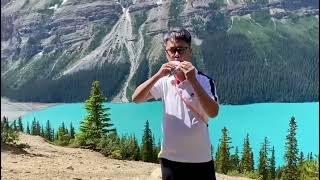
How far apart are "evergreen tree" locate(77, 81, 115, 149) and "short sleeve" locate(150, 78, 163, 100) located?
38.2ft

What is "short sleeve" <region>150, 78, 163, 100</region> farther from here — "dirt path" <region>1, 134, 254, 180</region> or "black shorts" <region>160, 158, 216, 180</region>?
"dirt path" <region>1, 134, 254, 180</region>

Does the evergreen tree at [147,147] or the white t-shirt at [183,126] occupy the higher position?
the white t-shirt at [183,126]

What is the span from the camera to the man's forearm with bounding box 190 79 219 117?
343 cm

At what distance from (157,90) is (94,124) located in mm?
13646

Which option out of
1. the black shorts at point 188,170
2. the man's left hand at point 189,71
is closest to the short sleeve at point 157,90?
the man's left hand at point 189,71

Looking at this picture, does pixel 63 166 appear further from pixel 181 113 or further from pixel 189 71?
pixel 189 71

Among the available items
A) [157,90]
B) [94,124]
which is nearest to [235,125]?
[94,124]

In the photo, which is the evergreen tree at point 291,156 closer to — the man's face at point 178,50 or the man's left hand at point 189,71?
the man's face at point 178,50

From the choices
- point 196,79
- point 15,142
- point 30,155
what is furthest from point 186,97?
point 15,142

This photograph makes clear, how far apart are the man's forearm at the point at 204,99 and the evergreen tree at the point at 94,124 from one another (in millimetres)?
11908

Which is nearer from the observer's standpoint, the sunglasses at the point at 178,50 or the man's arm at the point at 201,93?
the man's arm at the point at 201,93

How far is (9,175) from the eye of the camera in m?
8.09

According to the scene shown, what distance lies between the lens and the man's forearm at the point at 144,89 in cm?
359

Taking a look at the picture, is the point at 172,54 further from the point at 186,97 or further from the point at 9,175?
the point at 9,175
